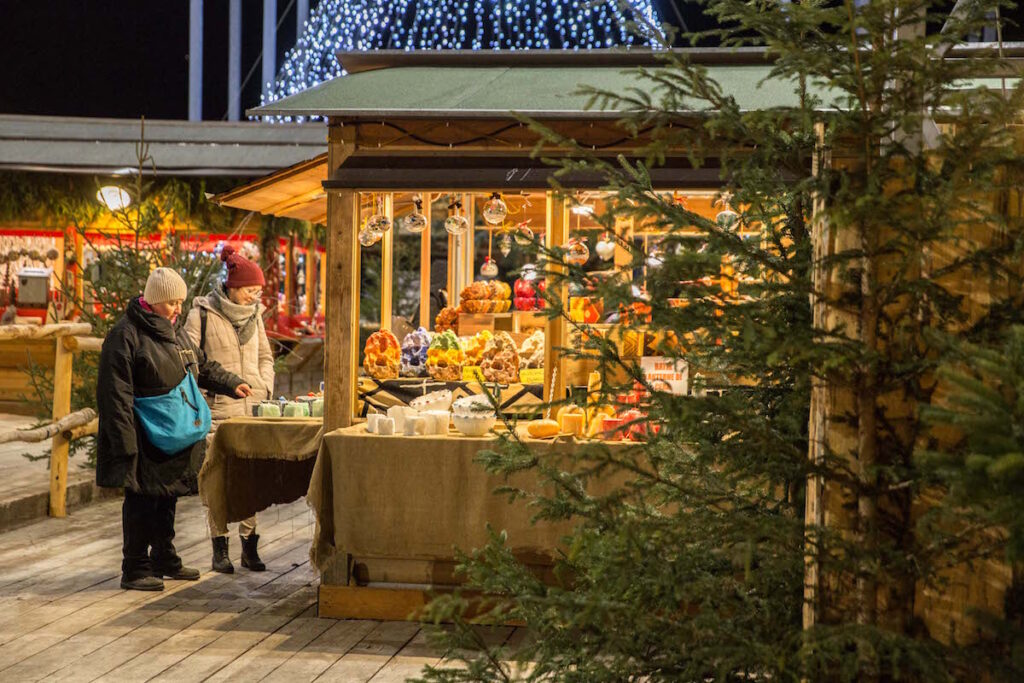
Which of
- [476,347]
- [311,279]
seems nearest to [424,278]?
[476,347]

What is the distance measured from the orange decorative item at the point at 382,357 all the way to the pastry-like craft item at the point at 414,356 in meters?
0.17

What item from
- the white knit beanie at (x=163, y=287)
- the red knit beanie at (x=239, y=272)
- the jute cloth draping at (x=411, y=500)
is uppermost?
the red knit beanie at (x=239, y=272)

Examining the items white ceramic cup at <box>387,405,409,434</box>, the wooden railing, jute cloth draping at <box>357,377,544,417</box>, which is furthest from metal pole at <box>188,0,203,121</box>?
white ceramic cup at <box>387,405,409,434</box>

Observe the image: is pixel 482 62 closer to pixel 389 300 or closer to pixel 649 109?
pixel 389 300

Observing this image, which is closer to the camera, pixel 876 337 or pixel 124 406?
pixel 876 337

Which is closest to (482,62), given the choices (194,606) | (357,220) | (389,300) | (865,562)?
(357,220)

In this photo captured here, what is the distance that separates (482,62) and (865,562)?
212 inches

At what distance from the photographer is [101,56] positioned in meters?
25.0

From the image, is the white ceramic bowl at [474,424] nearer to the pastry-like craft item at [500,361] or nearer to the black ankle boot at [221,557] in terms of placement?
the pastry-like craft item at [500,361]

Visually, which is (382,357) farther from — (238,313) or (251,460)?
(251,460)

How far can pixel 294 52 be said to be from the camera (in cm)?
1875

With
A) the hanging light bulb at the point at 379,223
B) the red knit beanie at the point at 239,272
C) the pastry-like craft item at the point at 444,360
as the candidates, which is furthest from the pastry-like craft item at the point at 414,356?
the red knit beanie at the point at 239,272

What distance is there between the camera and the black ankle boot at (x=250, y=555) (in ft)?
24.8

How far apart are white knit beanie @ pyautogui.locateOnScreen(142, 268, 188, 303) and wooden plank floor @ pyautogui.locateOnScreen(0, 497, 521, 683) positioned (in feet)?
5.56
